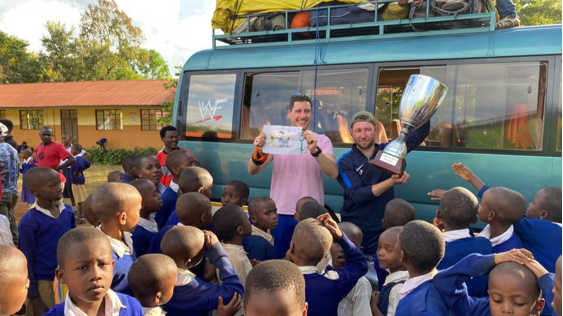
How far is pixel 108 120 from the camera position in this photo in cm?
2141

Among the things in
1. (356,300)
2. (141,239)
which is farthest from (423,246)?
(141,239)

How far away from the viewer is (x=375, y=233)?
3.52 meters

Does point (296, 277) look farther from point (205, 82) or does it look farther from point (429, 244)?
point (205, 82)

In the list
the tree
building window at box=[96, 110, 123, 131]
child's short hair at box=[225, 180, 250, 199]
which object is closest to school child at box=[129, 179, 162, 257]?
child's short hair at box=[225, 180, 250, 199]

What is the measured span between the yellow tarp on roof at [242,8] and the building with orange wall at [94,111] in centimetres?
1398

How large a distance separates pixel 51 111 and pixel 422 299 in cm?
2404

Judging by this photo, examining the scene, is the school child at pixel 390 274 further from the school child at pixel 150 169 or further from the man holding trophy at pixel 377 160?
the school child at pixel 150 169

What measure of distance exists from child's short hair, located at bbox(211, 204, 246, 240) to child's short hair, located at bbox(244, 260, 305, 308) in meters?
1.00

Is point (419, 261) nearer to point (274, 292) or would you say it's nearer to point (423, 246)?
point (423, 246)

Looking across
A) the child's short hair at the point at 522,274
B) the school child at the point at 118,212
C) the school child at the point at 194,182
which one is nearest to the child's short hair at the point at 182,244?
the school child at the point at 118,212

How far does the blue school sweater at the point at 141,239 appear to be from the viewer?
312 cm

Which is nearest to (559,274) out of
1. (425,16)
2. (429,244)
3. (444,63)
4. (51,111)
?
(429,244)

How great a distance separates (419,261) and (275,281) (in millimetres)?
785

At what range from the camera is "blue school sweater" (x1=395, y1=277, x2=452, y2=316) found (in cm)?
199
